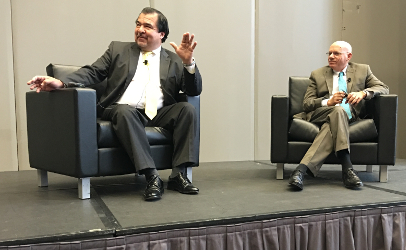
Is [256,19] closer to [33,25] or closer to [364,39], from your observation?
[364,39]

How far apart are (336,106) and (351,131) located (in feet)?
0.68

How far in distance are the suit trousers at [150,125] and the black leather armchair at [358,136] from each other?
2.39 ft

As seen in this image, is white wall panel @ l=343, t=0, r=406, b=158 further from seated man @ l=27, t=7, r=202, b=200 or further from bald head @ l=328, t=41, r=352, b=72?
seated man @ l=27, t=7, r=202, b=200

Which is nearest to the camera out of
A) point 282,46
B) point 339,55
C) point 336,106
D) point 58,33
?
point 336,106

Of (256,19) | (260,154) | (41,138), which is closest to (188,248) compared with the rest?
(41,138)

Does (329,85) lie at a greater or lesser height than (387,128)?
greater

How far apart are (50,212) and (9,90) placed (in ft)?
6.35

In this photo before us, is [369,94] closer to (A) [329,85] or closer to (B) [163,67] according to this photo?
(A) [329,85]

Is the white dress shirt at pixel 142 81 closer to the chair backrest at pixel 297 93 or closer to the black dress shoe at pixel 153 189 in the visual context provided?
the black dress shoe at pixel 153 189

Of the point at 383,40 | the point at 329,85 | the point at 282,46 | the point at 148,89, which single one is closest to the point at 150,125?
the point at 148,89

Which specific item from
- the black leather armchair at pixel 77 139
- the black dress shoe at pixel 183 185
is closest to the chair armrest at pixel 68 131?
the black leather armchair at pixel 77 139

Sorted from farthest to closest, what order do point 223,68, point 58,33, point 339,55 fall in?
point 223,68, point 58,33, point 339,55

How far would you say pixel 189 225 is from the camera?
1637 millimetres

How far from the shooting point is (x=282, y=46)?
4.28 meters
